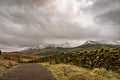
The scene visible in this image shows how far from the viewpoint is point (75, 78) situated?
2239 centimetres

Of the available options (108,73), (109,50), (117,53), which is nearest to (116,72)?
(108,73)

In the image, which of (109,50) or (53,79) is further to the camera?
(109,50)

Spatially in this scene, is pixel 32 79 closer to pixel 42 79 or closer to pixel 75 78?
pixel 42 79

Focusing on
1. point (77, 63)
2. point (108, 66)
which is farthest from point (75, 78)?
point (77, 63)

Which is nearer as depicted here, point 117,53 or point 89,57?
point 117,53

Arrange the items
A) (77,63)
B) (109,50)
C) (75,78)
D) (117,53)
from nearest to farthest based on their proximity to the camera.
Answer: (75,78), (117,53), (109,50), (77,63)

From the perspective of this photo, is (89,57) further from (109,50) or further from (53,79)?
(53,79)

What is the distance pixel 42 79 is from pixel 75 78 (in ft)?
11.9

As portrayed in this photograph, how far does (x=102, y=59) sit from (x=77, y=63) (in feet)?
32.7

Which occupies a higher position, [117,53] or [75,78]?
[117,53]

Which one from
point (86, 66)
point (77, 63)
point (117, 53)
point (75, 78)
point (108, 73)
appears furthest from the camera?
point (77, 63)

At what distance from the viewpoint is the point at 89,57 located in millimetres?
38188

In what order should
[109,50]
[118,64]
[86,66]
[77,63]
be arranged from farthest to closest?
[77,63]
[86,66]
[109,50]
[118,64]

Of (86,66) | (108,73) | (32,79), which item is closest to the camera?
(32,79)
